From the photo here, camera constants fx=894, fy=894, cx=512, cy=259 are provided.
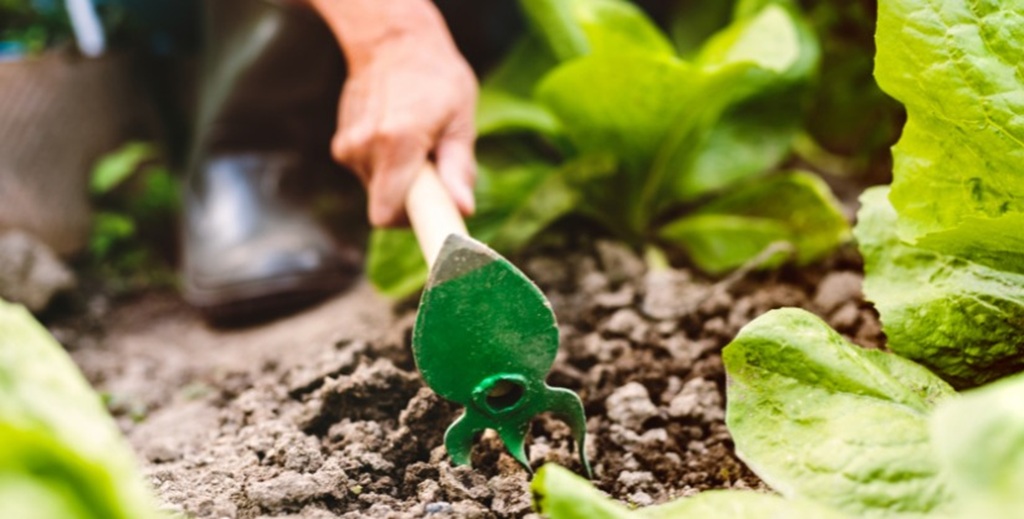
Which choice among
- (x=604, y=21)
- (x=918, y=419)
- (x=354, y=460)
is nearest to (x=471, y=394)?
(x=354, y=460)

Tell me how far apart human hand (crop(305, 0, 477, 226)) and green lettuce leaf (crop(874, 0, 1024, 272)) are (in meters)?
0.59

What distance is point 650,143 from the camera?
1.62 metres

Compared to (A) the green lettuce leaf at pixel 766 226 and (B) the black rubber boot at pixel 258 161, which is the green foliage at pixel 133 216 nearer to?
(B) the black rubber boot at pixel 258 161

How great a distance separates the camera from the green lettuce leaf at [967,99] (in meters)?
0.99

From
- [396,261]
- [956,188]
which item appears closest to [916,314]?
[956,188]

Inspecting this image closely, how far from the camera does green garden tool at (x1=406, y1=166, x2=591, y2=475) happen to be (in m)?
0.95

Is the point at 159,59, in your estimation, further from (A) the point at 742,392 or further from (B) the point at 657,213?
(A) the point at 742,392

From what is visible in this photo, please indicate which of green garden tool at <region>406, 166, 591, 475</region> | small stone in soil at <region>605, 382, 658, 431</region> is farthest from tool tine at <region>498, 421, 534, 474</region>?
small stone in soil at <region>605, 382, 658, 431</region>

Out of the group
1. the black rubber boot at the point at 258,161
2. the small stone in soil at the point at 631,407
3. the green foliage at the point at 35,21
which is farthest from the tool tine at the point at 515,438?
the green foliage at the point at 35,21

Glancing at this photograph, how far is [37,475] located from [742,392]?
2.24 ft

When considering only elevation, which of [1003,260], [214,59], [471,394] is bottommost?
[214,59]

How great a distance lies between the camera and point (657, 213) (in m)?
1.79

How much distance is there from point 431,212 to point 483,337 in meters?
0.25

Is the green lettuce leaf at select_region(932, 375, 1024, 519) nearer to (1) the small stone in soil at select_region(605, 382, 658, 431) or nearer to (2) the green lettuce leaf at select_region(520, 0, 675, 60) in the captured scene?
(1) the small stone in soil at select_region(605, 382, 658, 431)
